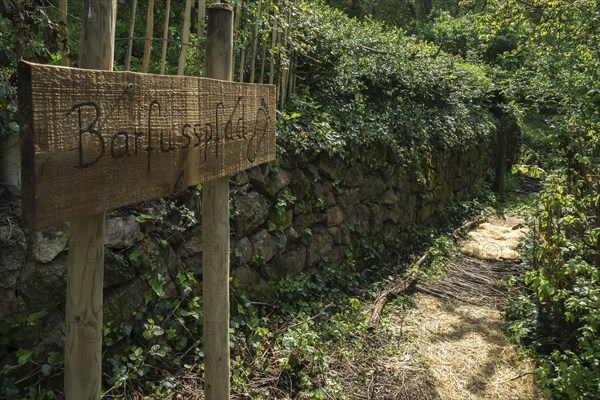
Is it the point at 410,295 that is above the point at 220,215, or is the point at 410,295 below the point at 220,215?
below

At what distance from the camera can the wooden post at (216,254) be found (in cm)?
170

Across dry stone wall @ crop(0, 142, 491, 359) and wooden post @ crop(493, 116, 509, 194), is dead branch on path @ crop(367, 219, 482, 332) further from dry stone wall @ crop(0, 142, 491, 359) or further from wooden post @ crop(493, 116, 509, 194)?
wooden post @ crop(493, 116, 509, 194)

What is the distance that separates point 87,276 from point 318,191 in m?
3.17

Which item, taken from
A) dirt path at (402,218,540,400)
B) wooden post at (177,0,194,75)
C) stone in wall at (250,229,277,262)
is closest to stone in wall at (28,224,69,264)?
wooden post at (177,0,194,75)

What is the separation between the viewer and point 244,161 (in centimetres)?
181

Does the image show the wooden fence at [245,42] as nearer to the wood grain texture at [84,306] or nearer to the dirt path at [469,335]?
the wood grain texture at [84,306]

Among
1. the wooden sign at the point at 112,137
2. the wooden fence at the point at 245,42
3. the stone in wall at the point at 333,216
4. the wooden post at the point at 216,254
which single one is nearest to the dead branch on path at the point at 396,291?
the stone in wall at the point at 333,216

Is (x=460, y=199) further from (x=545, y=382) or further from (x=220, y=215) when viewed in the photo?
(x=220, y=215)

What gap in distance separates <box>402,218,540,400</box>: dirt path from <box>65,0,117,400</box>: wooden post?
8.58 ft

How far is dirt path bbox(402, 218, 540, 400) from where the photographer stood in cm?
328

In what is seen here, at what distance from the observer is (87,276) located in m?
1.18

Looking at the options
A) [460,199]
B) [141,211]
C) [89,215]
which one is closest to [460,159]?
[460,199]

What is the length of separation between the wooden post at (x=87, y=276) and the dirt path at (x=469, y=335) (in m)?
2.61

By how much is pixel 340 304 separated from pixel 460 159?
4829 millimetres
